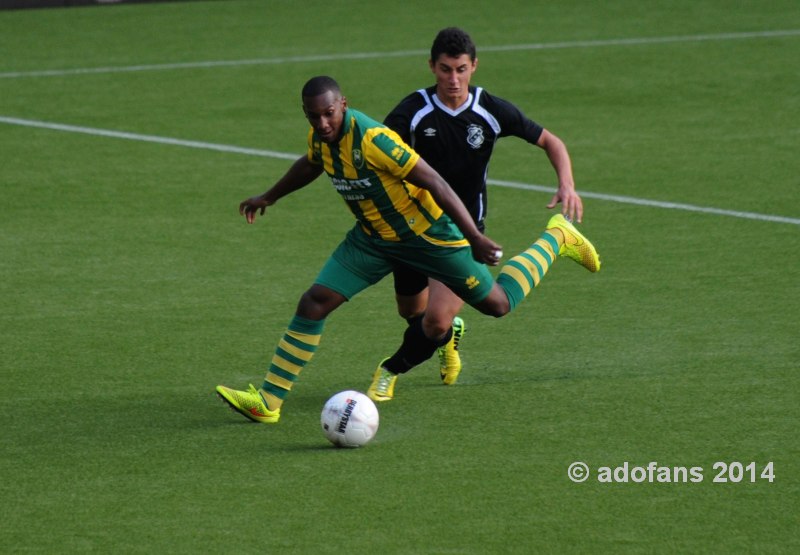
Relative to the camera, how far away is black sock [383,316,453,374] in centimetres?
756

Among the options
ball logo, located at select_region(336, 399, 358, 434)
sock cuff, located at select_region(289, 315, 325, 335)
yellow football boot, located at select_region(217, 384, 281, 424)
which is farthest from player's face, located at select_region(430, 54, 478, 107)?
yellow football boot, located at select_region(217, 384, 281, 424)

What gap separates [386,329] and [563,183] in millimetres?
1900

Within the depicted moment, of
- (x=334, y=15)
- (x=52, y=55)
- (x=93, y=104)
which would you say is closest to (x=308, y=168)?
(x=93, y=104)

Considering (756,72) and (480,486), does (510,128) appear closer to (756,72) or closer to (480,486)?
(480,486)

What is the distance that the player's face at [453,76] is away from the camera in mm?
7270

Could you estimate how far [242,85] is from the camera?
55.1ft

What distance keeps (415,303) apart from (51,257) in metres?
3.82

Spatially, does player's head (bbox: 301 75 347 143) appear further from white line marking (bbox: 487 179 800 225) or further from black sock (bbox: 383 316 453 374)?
white line marking (bbox: 487 179 800 225)

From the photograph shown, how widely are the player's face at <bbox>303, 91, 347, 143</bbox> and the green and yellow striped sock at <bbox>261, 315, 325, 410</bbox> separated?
98 cm

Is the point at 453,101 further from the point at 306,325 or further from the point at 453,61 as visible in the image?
the point at 306,325

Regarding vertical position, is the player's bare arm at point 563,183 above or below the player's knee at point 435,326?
above

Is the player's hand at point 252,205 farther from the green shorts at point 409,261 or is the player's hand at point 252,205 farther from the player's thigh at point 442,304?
the player's thigh at point 442,304

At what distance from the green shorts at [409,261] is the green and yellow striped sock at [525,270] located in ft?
1.44

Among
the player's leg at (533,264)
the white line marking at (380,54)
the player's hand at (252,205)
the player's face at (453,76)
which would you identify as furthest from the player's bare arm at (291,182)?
the white line marking at (380,54)
